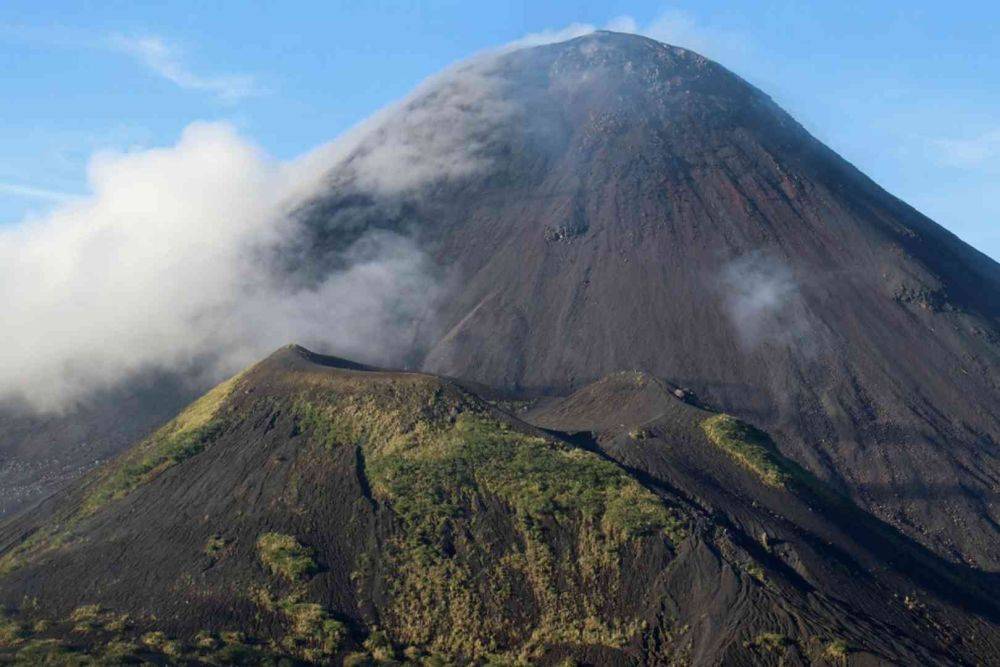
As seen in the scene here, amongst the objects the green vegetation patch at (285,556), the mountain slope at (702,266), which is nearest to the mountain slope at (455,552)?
the green vegetation patch at (285,556)

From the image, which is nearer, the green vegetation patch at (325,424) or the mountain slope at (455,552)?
the mountain slope at (455,552)

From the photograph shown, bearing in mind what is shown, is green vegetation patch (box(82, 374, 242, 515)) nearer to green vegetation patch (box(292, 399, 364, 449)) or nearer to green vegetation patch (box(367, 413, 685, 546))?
green vegetation patch (box(292, 399, 364, 449))

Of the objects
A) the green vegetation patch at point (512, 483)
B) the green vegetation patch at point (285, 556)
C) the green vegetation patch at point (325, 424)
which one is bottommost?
the green vegetation patch at point (285, 556)

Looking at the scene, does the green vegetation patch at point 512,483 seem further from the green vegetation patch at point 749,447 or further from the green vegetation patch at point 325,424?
the green vegetation patch at point 749,447

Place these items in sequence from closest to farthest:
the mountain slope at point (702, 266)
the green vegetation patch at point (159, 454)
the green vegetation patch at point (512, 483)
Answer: the green vegetation patch at point (512, 483) → the green vegetation patch at point (159, 454) → the mountain slope at point (702, 266)

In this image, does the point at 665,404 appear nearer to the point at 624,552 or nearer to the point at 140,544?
the point at 624,552

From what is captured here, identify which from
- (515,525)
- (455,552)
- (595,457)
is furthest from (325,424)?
(595,457)

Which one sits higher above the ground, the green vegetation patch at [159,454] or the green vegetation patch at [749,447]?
the green vegetation patch at [749,447]
